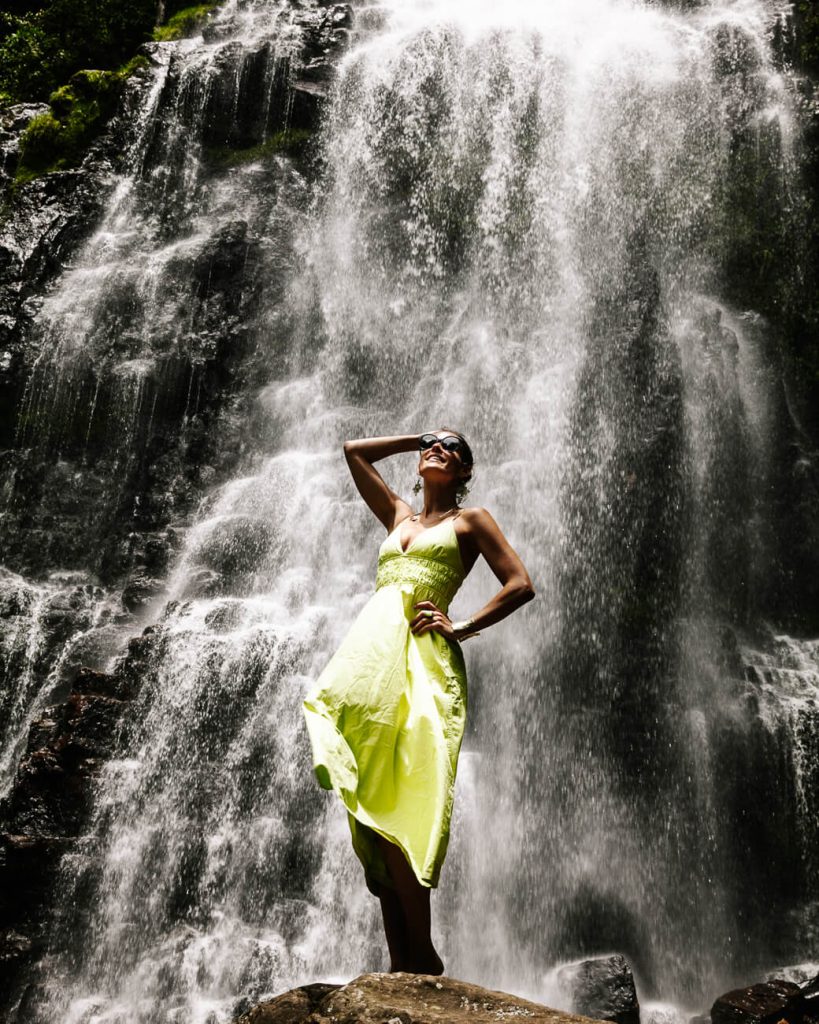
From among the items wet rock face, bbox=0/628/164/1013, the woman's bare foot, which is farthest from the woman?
wet rock face, bbox=0/628/164/1013

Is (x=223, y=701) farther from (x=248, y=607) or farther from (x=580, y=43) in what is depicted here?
(x=580, y=43)

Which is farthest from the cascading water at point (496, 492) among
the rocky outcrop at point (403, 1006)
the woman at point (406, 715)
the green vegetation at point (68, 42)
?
the woman at point (406, 715)

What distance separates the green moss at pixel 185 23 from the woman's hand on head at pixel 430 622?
15.8 metres

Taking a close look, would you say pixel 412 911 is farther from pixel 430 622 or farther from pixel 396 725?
pixel 430 622

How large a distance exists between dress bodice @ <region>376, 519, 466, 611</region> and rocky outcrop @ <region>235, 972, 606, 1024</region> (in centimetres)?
126

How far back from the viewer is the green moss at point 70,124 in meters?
14.1

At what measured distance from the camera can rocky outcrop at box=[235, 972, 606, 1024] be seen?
257 cm

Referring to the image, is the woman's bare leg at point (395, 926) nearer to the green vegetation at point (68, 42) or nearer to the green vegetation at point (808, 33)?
the green vegetation at point (808, 33)

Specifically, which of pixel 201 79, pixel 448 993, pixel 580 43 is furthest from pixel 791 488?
pixel 201 79

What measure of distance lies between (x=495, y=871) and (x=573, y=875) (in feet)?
2.58

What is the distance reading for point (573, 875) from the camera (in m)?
7.50

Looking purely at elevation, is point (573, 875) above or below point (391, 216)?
below

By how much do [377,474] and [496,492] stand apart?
6315 millimetres

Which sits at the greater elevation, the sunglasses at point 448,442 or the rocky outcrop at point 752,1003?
the sunglasses at point 448,442
